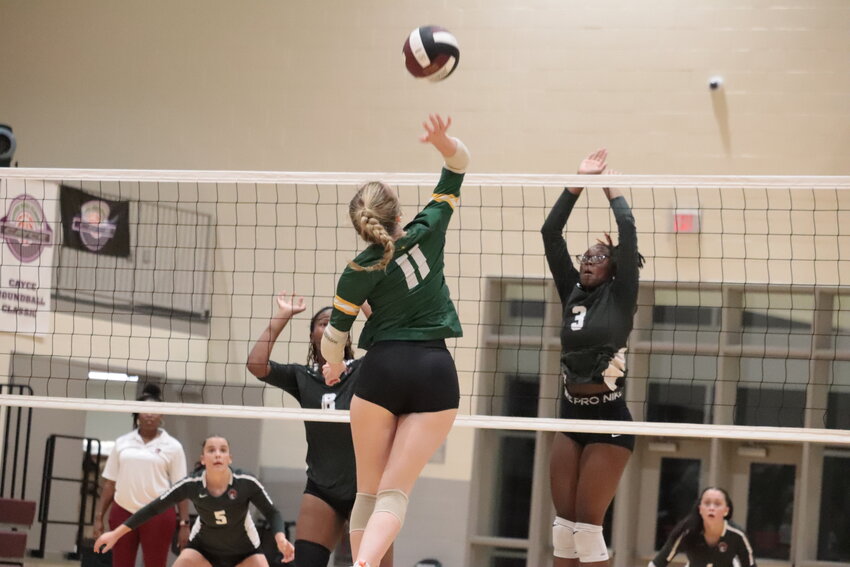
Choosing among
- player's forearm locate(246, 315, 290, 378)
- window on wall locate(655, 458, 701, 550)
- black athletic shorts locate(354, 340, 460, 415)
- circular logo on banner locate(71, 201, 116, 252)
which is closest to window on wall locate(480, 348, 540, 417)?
window on wall locate(655, 458, 701, 550)

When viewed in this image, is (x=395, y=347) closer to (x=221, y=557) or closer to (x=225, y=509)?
(x=225, y=509)

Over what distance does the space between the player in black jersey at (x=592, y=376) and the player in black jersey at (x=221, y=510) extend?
2.72m

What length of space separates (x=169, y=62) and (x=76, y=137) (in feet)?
4.28

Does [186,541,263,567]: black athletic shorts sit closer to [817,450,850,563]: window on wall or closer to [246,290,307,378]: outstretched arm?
[246,290,307,378]: outstretched arm

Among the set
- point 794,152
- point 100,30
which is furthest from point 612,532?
point 100,30

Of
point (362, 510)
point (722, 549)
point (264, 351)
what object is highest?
point (264, 351)

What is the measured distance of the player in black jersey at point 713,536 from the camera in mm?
8406

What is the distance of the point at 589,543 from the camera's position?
16.7ft

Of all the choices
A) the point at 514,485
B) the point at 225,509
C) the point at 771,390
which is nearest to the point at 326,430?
the point at 225,509

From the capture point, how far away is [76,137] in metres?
12.0

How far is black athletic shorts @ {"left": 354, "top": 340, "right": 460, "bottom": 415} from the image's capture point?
3996 mm

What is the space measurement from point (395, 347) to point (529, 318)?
701 centimetres

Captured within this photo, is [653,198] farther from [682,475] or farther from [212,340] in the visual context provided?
[212,340]

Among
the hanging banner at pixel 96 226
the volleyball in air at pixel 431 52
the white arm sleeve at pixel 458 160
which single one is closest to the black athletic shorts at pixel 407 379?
the white arm sleeve at pixel 458 160
